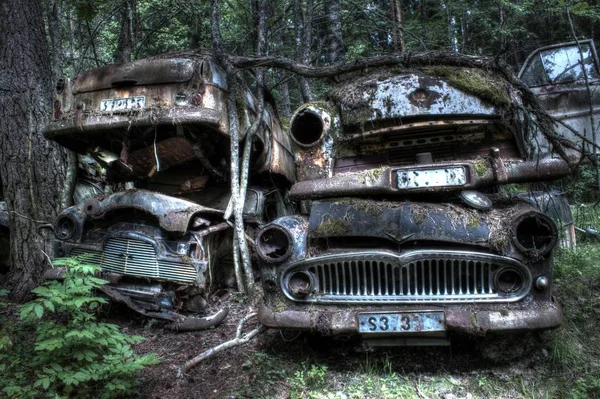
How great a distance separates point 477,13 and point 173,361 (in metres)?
11.5

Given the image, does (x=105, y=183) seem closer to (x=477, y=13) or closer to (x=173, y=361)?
(x=173, y=361)

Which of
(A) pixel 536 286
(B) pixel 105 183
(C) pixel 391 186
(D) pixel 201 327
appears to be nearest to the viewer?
(A) pixel 536 286

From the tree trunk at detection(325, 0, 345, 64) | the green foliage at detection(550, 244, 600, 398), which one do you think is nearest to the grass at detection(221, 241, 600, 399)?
the green foliage at detection(550, 244, 600, 398)

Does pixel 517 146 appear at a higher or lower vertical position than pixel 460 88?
lower

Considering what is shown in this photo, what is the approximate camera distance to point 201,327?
3.79m

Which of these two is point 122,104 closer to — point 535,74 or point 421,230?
point 421,230

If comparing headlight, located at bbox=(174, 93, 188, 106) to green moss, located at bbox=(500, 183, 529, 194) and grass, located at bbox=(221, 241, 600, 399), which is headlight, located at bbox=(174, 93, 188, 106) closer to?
grass, located at bbox=(221, 241, 600, 399)

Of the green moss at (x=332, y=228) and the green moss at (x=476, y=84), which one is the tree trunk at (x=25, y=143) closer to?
the green moss at (x=332, y=228)

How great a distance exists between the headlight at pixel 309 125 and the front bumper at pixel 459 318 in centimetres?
155

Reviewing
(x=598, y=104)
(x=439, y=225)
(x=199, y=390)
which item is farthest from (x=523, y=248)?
(x=598, y=104)

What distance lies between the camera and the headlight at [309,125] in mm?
3709

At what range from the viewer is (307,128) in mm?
3844

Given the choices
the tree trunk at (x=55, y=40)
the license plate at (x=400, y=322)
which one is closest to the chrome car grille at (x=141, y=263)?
the license plate at (x=400, y=322)

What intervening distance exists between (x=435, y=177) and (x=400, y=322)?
102 cm
